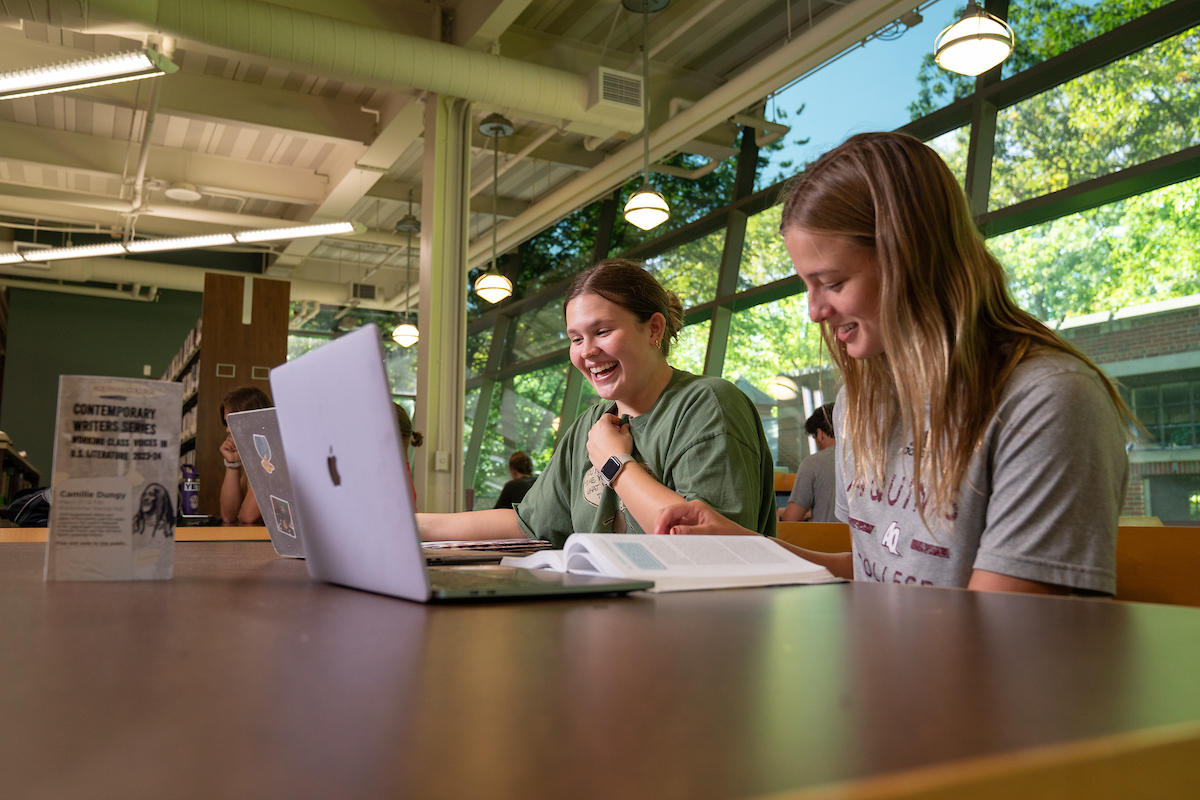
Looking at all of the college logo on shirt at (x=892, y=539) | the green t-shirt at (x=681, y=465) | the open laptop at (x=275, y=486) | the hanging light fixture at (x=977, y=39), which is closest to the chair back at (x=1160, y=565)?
the college logo on shirt at (x=892, y=539)

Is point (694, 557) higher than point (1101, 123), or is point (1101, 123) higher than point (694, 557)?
point (1101, 123)

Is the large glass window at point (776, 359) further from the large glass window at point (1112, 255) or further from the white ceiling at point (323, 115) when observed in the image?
the large glass window at point (1112, 255)

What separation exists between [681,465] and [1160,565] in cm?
82

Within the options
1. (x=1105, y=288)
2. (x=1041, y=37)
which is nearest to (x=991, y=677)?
(x=1105, y=288)

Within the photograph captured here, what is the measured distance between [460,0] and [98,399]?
198 inches

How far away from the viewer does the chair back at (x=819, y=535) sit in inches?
82.3

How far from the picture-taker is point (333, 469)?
2.75 feet

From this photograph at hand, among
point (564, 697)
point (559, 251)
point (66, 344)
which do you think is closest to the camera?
point (564, 697)

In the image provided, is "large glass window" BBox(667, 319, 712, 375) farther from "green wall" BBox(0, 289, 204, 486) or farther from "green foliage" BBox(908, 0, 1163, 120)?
"green wall" BBox(0, 289, 204, 486)

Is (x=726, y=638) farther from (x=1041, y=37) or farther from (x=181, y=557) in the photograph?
(x=1041, y=37)

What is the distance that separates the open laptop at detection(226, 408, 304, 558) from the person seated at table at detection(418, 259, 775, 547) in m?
0.55

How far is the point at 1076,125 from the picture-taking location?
4.50 metres

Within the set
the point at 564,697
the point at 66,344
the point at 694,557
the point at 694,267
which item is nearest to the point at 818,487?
the point at 694,267

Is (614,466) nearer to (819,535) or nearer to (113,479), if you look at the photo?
(819,535)
